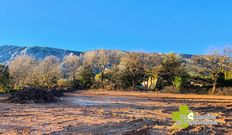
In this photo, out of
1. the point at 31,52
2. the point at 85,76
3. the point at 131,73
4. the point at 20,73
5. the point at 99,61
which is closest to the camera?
the point at 131,73

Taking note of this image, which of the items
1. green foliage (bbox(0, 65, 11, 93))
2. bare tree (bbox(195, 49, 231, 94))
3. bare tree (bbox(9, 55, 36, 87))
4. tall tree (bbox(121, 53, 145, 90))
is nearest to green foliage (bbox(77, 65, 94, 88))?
tall tree (bbox(121, 53, 145, 90))

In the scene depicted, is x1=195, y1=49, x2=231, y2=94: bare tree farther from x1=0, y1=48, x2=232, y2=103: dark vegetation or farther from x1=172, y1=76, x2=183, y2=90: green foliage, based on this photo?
x1=172, y1=76, x2=183, y2=90: green foliage

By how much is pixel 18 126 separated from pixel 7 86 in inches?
737

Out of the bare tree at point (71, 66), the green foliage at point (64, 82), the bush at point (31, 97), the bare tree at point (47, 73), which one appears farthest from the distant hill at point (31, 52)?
the bush at point (31, 97)

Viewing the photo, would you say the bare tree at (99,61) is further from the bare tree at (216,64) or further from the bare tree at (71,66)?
the bare tree at (216,64)

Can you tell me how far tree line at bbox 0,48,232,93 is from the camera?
28.2 metres

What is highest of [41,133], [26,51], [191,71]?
[26,51]

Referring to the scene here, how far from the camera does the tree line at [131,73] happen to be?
28.2 metres

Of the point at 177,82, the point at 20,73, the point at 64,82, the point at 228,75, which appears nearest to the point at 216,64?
the point at 228,75

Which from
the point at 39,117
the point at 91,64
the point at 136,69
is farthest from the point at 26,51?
the point at 39,117

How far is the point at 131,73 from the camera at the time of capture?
102 feet

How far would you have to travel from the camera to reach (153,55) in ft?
109

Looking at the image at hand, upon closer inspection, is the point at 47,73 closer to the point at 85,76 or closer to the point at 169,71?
the point at 85,76

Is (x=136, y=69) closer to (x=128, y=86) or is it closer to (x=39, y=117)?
(x=128, y=86)
